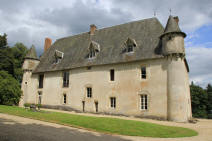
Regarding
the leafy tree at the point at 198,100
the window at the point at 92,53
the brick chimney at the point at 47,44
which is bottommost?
the leafy tree at the point at 198,100

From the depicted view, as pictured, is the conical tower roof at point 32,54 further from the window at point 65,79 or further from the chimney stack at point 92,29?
the chimney stack at point 92,29

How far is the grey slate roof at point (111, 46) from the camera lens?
20.2 metres

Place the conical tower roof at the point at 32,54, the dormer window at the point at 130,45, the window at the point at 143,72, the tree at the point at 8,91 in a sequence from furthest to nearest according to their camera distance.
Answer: the conical tower roof at the point at 32,54 → the tree at the point at 8,91 → the dormer window at the point at 130,45 → the window at the point at 143,72

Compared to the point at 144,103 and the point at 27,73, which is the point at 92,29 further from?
the point at 144,103

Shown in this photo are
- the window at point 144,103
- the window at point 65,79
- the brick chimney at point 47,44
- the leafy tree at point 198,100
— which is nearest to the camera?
the window at point 144,103

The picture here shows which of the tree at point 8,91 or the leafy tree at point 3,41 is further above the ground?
the leafy tree at point 3,41

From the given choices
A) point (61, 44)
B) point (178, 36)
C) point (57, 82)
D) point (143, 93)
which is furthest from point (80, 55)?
point (178, 36)

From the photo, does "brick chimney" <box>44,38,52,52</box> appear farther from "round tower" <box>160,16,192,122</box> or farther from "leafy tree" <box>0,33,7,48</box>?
"round tower" <box>160,16,192,122</box>

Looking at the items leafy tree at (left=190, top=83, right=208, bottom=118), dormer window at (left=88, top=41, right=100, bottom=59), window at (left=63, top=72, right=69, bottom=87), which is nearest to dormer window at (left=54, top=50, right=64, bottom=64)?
window at (left=63, top=72, right=69, bottom=87)

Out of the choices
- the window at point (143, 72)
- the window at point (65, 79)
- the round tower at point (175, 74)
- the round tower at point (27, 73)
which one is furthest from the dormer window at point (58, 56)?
the round tower at point (175, 74)

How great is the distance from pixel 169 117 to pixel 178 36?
8204mm

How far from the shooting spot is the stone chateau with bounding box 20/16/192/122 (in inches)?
706

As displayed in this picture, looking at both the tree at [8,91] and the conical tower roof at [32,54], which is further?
the conical tower roof at [32,54]

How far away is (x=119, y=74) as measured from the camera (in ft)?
68.0
